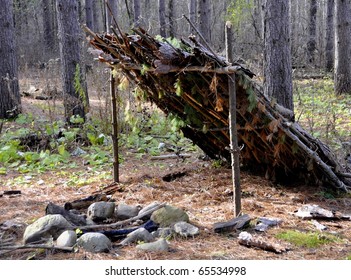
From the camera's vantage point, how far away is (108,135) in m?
8.39

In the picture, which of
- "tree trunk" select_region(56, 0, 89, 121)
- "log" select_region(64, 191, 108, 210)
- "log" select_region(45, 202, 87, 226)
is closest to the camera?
"log" select_region(45, 202, 87, 226)

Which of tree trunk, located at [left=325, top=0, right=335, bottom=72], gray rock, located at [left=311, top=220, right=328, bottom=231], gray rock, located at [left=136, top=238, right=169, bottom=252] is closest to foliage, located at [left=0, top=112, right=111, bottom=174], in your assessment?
gray rock, located at [left=136, top=238, right=169, bottom=252]

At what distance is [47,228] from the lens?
3758 mm

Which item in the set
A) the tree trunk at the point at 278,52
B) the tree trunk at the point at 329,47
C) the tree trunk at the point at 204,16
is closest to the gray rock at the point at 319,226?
the tree trunk at the point at 278,52

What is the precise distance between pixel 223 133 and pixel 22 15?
22907 millimetres

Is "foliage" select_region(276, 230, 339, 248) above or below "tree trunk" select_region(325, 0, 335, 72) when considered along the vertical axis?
below

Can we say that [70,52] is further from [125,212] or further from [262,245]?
[262,245]

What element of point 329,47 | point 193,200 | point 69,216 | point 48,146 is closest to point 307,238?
point 193,200

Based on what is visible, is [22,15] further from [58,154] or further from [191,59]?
[191,59]

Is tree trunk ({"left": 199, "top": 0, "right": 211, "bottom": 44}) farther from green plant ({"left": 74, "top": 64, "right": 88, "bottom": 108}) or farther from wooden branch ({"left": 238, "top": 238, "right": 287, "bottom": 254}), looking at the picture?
wooden branch ({"left": 238, "top": 238, "right": 287, "bottom": 254})

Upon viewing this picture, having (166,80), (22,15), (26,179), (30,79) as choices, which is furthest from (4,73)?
(22,15)

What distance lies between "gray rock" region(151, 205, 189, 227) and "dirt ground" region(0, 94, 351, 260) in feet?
0.63

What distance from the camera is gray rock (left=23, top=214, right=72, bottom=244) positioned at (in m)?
3.71

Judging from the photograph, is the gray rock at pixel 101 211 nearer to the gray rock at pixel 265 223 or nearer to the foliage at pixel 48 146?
the gray rock at pixel 265 223
